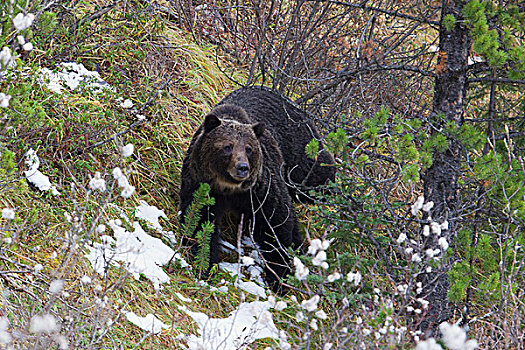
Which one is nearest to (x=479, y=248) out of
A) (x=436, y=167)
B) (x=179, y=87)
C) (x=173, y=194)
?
(x=436, y=167)

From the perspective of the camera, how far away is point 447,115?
4598 millimetres

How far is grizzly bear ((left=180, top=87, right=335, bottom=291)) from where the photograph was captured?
17.4 ft

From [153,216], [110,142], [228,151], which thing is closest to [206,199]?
[228,151]

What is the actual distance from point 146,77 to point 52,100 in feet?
4.67

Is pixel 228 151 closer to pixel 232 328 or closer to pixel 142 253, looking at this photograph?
pixel 142 253

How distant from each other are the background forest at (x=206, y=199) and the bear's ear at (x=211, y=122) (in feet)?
2.14

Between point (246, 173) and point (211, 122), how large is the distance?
0.60m

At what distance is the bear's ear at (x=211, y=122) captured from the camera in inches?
209

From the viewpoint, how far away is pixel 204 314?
4516 mm

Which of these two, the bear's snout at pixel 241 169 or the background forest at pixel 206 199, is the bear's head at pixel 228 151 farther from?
the background forest at pixel 206 199

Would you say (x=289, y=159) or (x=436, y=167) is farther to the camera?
(x=289, y=159)

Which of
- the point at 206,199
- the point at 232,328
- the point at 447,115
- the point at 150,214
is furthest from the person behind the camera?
the point at 150,214

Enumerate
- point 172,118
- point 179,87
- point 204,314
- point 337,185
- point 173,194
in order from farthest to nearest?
1. point 179,87
2. point 172,118
3. point 173,194
4. point 337,185
5. point 204,314

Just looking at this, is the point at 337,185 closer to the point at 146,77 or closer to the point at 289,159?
the point at 289,159
